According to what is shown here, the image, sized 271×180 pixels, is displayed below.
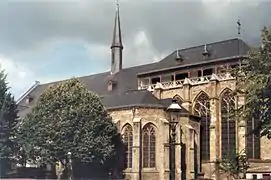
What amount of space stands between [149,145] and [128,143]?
2.68 meters

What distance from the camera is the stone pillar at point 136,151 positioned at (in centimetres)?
5109

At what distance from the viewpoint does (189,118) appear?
54.9 metres

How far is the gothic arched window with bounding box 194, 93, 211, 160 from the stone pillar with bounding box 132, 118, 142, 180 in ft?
33.1

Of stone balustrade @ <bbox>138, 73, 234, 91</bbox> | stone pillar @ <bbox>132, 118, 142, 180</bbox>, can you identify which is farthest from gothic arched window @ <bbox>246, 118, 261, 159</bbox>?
stone pillar @ <bbox>132, 118, 142, 180</bbox>

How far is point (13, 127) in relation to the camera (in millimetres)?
54969

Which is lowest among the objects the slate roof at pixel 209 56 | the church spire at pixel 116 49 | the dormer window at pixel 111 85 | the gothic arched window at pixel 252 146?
the gothic arched window at pixel 252 146

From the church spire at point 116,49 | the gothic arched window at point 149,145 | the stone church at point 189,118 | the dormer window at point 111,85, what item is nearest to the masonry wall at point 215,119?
the stone church at point 189,118

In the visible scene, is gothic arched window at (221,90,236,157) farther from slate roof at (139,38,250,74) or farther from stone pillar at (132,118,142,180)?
stone pillar at (132,118,142,180)

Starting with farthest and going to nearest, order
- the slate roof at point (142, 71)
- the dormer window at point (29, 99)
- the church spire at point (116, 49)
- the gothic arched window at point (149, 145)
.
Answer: the dormer window at point (29, 99) → the church spire at point (116, 49) → the slate roof at point (142, 71) → the gothic arched window at point (149, 145)

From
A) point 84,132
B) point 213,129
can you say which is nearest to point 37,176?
point 84,132

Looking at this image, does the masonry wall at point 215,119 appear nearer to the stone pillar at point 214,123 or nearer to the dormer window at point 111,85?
the stone pillar at point 214,123

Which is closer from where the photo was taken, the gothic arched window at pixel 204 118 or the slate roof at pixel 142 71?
the slate roof at pixel 142 71

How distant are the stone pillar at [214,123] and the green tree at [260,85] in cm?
2500

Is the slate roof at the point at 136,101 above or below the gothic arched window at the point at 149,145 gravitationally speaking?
above
